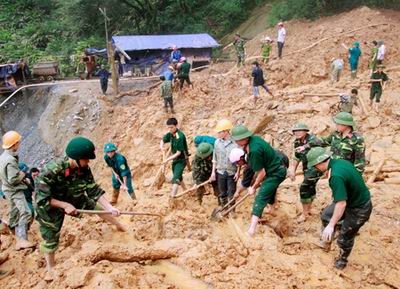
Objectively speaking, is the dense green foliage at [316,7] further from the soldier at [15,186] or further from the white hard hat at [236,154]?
the soldier at [15,186]

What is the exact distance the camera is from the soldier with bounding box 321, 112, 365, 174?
527cm

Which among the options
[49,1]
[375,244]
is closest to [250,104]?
[375,244]

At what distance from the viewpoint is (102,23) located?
27.9 meters

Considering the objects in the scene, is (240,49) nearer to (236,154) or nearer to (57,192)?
(236,154)

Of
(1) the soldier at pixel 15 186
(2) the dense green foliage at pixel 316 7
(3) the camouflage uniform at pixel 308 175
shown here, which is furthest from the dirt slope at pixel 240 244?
(2) the dense green foliage at pixel 316 7

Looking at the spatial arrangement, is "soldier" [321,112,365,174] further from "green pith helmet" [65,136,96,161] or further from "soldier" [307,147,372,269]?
"green pith helmet" [65,136,96,161]

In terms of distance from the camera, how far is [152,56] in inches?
824

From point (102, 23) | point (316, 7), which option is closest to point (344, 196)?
point (316, 7)

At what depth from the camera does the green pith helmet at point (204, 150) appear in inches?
255

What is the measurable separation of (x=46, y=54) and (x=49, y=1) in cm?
791

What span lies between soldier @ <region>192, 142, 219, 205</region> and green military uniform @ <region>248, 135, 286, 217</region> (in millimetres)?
1394

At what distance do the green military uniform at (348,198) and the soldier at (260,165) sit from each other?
3.40 feet

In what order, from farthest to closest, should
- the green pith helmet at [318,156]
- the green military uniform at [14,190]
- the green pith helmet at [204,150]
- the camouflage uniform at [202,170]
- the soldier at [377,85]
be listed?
the soldier at [377,85] → the camouflage uniform at [202,170] → the green pith helmet at [204,150] → the green military uniform at [14,190] → the green pith helmet at [318,156]

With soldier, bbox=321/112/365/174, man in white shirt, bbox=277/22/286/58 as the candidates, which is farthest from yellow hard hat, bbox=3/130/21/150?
man in white shirt, bbox=277/22/286/58
